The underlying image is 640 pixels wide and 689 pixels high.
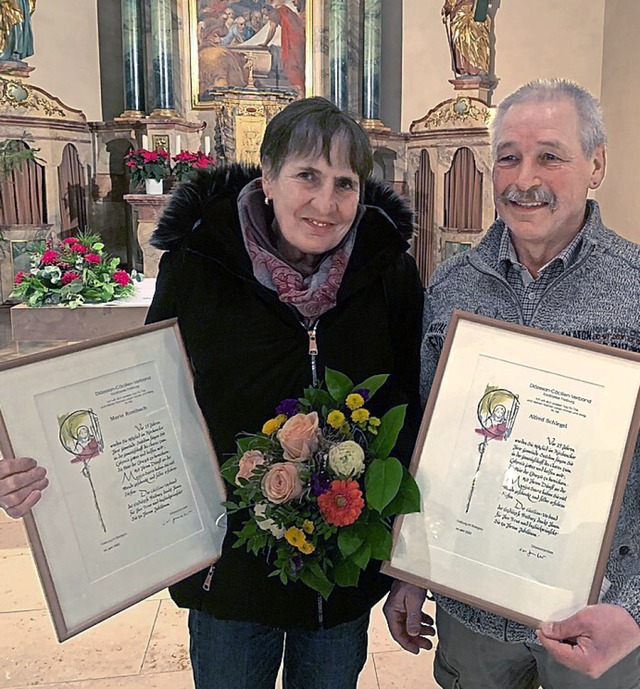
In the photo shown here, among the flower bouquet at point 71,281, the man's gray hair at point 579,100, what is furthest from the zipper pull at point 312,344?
the flower bouquet at point 71,281

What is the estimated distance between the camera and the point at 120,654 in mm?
2777

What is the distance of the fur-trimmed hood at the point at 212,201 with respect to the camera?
1.66 metres

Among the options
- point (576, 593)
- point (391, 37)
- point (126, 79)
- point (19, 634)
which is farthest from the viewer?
point (391, 37)

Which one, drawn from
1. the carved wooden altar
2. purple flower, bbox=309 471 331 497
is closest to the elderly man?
purple flower, bbox=309 471 331 497

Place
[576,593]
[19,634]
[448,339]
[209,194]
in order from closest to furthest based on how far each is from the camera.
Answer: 1. [576,593]
2. [448,339]
3. [209,194]
4. [19,634]

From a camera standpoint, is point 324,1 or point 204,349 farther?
point 324,1

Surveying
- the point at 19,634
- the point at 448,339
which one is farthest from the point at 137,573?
the point at 19,634

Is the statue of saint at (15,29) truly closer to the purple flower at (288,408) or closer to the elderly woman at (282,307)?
the elderly woman at (282,307)

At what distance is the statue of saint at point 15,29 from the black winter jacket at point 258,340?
25.9ft

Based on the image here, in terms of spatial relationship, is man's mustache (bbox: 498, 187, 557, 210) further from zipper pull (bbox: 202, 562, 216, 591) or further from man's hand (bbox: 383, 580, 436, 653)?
zipper pull (bbox: 202, 562, 216, 591)

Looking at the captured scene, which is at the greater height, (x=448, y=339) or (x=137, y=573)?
(x=448, y=339)

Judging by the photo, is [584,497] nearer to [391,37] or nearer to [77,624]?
[77,624]

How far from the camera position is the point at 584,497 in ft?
4.41

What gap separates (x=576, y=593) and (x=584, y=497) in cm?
18
